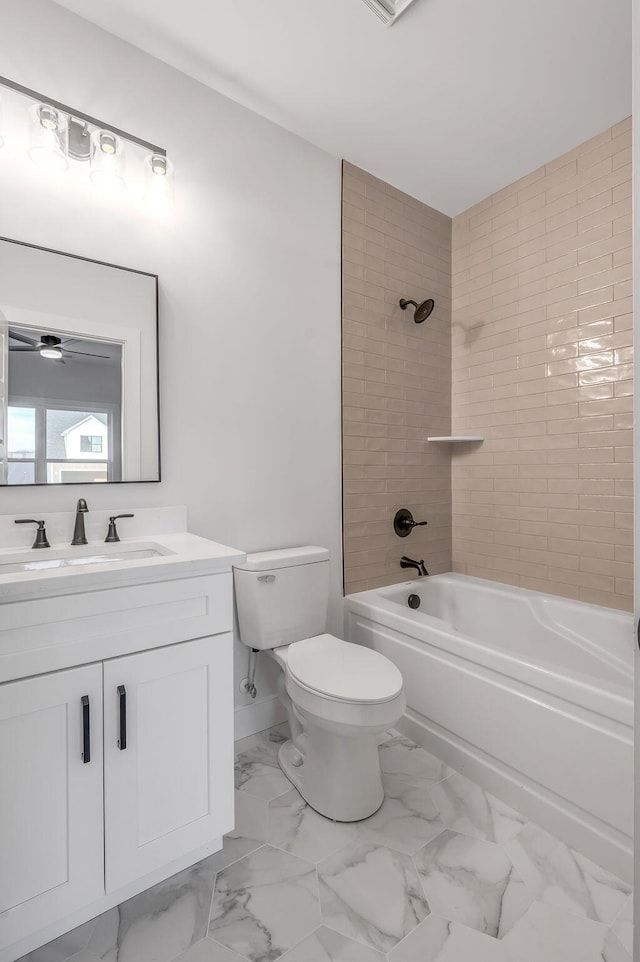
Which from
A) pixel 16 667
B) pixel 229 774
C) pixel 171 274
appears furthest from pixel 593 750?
pixel 171 274

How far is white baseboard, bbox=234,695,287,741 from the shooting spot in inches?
75.6

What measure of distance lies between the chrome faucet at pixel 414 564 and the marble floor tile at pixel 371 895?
125 cm

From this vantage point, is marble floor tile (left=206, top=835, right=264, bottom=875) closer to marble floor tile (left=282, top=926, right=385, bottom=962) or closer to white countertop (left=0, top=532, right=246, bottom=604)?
marble floor tile (left=282, top=926, right=385, bottom=962)

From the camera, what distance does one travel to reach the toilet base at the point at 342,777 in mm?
1492

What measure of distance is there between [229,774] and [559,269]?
8.31 ft

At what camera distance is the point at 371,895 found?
1.23 metres

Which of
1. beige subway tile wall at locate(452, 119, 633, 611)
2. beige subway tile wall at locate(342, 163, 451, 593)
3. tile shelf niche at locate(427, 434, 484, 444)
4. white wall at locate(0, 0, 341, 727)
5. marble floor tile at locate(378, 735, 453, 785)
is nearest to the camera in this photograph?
white wall at locate(0, 0, 341, 727)

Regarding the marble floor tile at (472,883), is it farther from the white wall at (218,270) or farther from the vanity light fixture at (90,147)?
the vanity light fixture at (90,147)

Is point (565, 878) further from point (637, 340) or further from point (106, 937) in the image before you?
point (637, 340)

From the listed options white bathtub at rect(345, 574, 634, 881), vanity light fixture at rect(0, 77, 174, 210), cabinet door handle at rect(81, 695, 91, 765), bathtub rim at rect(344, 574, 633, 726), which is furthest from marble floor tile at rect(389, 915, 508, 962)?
vanity light fixture at rect(0, 77, 174, 210)

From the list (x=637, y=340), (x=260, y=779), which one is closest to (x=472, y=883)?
(x=260, y=779)

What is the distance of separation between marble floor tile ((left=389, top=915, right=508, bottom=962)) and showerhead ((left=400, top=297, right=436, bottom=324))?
93.6 inches

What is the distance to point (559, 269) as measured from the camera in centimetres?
224

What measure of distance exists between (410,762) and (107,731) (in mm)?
1229
